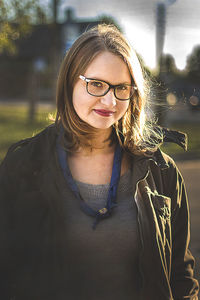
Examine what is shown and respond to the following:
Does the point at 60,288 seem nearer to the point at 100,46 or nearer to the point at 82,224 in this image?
the point at 82,224

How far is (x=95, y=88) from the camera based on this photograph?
1.62 metres

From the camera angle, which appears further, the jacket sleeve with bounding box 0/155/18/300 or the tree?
the tree

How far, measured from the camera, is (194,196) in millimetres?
5805

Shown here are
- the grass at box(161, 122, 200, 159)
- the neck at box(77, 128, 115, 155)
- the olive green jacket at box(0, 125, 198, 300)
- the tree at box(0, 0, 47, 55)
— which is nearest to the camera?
the olive green jacket at box(0, 125, 198, 300)

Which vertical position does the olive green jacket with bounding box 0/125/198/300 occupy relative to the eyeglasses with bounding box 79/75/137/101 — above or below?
below

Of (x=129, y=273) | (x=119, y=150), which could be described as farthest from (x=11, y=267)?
(x=119, y=150)

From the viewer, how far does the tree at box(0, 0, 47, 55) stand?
18.9ft

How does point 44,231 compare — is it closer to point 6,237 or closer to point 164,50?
point 6,237

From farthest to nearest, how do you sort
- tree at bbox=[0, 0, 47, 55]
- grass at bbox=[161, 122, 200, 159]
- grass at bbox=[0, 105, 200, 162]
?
grass at bbox=[0, 105, 200, 162], grass at bbox=[161, 122, 200, 159], tree at bbox=[0, 0, 47, 55]

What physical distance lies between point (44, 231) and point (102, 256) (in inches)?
10.4

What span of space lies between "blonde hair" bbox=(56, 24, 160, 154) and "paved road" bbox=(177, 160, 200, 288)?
1.71 metres

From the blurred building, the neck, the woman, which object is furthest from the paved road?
the blurred building

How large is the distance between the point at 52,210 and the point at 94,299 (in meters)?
0.40

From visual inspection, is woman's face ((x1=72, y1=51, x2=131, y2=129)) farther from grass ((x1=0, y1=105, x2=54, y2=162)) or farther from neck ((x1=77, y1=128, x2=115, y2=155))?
grass ((x1=0, y1=105, x2=54, y2=162))
